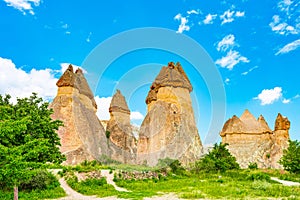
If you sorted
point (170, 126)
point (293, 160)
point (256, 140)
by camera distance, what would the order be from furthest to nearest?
point (256, 140), point (170, 126), point (293, 160)

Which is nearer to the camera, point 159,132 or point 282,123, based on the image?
point 159,132

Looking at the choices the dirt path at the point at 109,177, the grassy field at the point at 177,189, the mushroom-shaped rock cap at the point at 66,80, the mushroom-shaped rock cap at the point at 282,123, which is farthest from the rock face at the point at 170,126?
the mushroom-shaped rock cap at the point at 282,123

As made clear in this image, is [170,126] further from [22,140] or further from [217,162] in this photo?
[22,140]

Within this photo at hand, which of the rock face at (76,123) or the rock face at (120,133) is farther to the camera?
the rock face at (120,133)

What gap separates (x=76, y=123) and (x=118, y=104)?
13381 mm

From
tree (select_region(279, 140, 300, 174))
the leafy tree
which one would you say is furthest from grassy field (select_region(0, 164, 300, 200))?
tree (select_region(279, 140, 300, 174))

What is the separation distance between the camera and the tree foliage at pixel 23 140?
7.97 m

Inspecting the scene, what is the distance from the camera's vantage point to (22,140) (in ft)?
35.0

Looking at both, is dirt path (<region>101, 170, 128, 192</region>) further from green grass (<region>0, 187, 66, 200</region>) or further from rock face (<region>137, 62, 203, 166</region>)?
rock face (<region>137, 62, 203, 166</region>)

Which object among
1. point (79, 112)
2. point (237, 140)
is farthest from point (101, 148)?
point (237, 140)

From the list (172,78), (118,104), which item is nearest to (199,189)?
(172,78)

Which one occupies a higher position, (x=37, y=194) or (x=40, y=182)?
(x=40, y=182)

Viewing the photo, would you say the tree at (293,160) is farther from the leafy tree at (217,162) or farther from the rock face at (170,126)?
the rock face at (170,126)

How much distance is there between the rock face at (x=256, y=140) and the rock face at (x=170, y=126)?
812 centimetres
